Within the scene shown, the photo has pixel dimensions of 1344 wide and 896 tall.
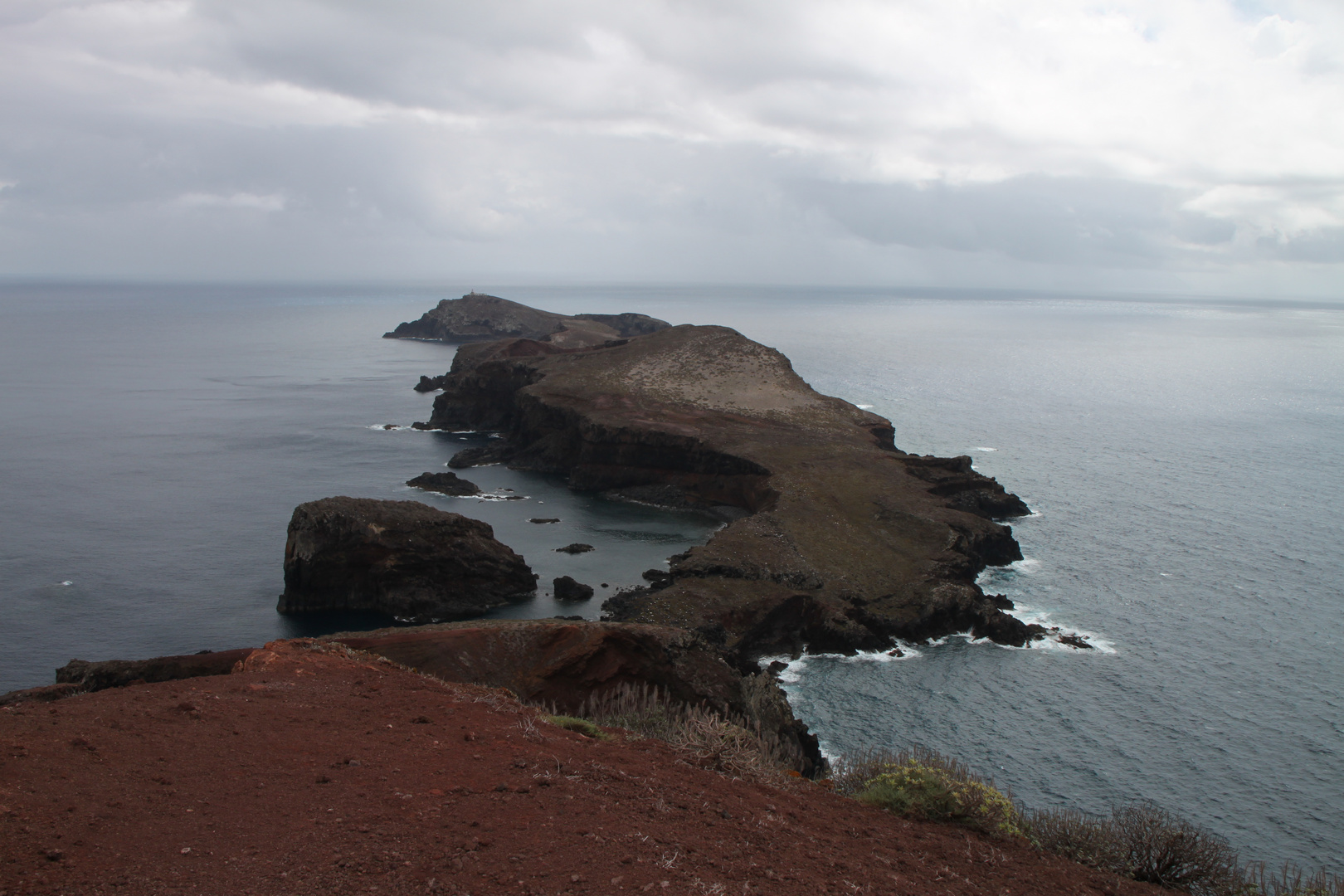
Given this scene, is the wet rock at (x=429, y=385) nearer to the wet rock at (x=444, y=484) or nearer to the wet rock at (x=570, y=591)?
the wet rock at (x=444, y=484)

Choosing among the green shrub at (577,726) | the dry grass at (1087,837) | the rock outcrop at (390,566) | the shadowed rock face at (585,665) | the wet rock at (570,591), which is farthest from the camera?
the wet rock at (570,591)

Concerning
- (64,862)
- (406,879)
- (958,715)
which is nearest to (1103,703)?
(958,715)

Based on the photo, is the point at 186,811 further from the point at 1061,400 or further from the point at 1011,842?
the point at 1061,400

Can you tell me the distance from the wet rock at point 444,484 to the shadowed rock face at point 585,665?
4303cm

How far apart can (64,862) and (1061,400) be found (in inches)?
5368

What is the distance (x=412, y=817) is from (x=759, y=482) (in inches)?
2356

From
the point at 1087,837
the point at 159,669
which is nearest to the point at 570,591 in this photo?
the point at 159,669

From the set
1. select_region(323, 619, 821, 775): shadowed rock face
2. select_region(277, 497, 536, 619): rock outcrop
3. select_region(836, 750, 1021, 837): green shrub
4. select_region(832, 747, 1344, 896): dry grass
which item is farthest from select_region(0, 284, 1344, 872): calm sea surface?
select_region(836, 750, 1021, 837): green shrub

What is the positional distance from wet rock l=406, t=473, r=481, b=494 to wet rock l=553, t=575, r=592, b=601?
83.8 feet

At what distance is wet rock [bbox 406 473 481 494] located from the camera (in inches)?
2987

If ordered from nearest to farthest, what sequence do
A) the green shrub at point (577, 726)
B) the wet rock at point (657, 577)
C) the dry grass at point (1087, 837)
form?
the dry grass at point (1087, 837) < the green shrub at point (577, 726) < the wet rock at point (657, 577)

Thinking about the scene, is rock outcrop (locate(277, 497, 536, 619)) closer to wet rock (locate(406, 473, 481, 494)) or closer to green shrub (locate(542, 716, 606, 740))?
wet rock (locate(406, 473, 481, 494))

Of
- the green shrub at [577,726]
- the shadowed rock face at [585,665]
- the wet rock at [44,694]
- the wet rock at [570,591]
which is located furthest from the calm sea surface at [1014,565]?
the wet rock at [44,694]

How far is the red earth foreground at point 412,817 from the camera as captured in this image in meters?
10.7
